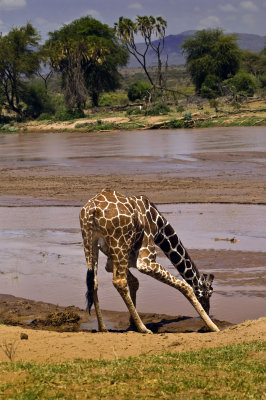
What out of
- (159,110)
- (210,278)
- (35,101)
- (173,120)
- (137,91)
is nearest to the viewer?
(210,278)

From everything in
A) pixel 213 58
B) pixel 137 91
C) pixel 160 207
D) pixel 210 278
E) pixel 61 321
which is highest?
pixel 213 58

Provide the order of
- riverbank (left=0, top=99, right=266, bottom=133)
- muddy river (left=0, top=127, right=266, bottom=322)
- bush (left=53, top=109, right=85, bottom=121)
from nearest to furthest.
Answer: muddy river (left=0, top=127, right=266, bottom=322) < riverbank (left=0, top=99, right=266, bottom=133) < bush (left=53, top=109, right=85, bottom=121)

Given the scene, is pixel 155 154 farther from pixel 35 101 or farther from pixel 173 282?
pixel 35 101

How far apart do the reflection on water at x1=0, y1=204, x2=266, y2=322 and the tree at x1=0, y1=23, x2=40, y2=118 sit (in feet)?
159

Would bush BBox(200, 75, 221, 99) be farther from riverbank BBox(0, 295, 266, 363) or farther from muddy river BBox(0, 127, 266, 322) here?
riverbank BBox(0, 295, 266, 363)

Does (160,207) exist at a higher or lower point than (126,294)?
lower

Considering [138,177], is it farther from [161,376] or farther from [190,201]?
[161,376]

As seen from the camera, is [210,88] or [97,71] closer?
[210,88]

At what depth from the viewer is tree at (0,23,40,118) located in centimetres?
6325

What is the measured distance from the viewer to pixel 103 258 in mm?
11602

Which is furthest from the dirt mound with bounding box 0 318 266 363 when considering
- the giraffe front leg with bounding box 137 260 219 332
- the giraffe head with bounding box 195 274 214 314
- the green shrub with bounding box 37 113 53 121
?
the green shrub with bounding box 37 113 53 121

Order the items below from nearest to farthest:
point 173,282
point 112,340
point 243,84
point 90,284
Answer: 1. point 112,340
2. point 90,284
3. point 173,282
4. point 243,84

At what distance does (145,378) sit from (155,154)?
22.5 metres

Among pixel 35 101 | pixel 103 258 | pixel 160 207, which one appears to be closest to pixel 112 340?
pixel 103 258
